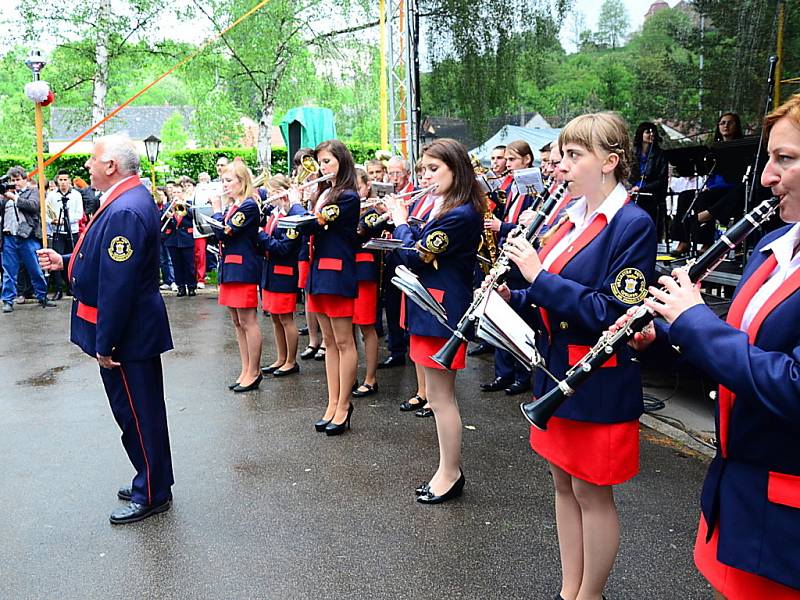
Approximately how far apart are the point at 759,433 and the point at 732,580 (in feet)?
1.38

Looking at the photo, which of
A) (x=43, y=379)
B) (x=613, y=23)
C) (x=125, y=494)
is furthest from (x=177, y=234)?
(x=125, y=494)

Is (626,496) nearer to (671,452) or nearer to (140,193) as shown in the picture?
(671,452)

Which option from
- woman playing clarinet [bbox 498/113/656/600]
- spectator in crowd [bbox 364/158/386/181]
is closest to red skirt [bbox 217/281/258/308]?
spectator in crowd [bbox 364/158/386/181]

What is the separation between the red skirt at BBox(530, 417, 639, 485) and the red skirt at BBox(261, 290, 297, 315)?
4.36m

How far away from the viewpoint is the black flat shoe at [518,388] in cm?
625

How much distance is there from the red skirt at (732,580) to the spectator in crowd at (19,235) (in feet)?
37.0

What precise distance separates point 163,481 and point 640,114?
7082 mm

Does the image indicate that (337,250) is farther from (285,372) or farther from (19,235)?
(19,235)

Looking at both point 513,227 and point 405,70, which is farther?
point 405,70

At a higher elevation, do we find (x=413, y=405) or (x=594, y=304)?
(x=594, y=304)

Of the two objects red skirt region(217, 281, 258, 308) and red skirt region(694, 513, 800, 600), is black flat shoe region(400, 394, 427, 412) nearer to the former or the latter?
red skirt region(217, 281, 258, 308)

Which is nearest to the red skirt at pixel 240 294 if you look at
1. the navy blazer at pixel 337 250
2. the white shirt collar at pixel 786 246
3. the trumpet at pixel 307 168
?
the trumpet at pixel 307 168

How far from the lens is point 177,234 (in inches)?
477

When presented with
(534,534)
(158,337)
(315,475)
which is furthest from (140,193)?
(534,534)
